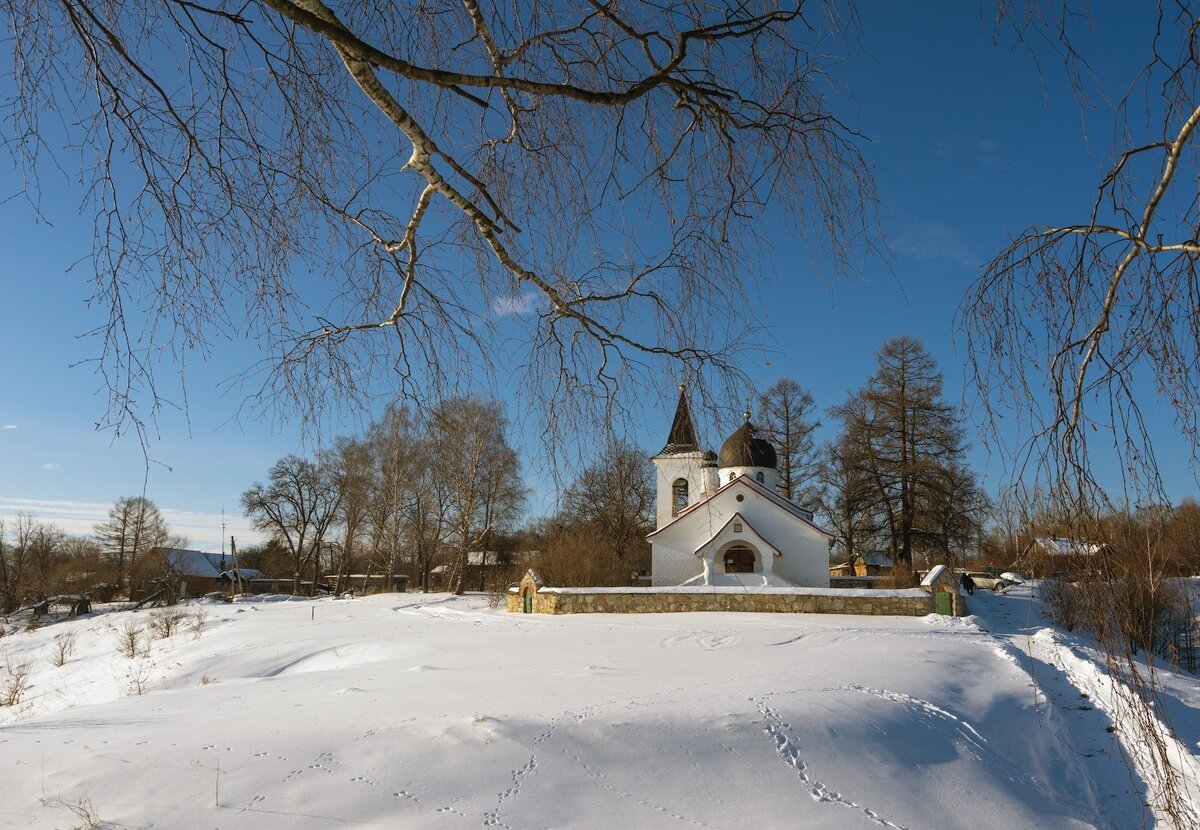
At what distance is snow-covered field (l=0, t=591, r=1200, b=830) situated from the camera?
4.89 meters

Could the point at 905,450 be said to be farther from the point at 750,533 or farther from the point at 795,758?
the point at 795,758

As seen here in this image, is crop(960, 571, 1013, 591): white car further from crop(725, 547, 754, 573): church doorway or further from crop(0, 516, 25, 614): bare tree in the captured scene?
crop(0, 516, 25, 614): bare tree

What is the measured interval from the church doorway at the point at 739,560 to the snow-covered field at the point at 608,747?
46.7 feet

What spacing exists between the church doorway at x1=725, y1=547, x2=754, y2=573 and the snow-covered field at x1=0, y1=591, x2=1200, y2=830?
14224mm

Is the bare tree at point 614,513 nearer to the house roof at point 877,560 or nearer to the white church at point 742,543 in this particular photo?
the white church at point 742,543

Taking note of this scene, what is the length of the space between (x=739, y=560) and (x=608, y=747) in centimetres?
2076

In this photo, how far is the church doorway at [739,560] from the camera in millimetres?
25656

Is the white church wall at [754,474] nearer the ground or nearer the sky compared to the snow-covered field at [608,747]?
nearer the sky

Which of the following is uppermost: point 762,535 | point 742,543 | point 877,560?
point 762,535

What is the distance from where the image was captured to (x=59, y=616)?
97.5ft

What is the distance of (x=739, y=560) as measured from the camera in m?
26.0

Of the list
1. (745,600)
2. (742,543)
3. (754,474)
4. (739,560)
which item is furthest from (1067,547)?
(754,474)

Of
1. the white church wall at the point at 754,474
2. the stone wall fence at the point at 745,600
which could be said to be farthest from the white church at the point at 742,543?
the stone wall fence at the point at 745,600

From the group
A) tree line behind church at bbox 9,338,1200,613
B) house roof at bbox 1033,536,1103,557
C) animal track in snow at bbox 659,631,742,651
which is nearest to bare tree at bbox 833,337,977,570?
tree line behind church at bbox 9,338,1200,613
